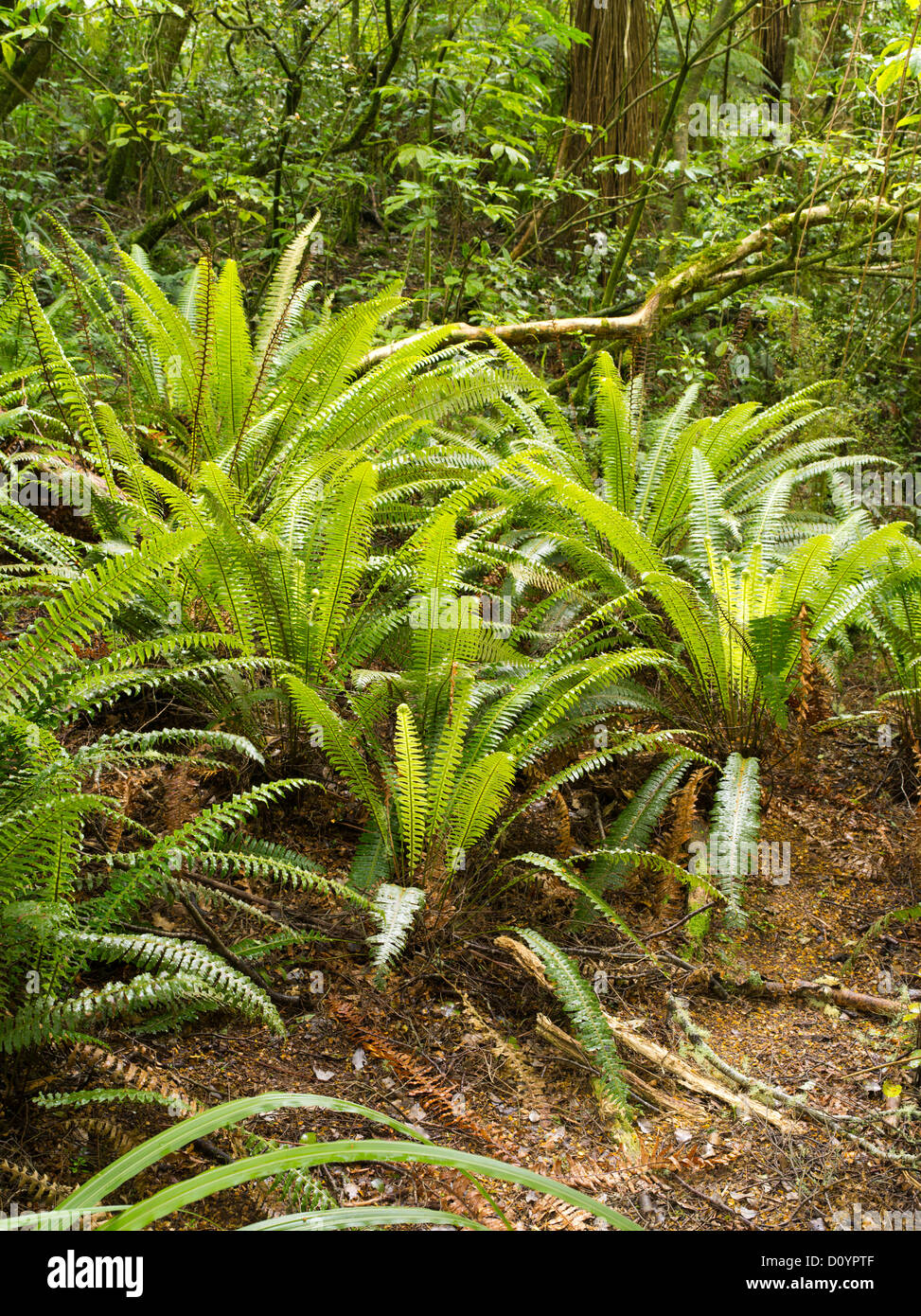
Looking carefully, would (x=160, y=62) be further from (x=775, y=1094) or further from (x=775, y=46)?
(x=775, y=1094)

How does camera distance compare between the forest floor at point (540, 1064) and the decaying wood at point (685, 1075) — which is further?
the decaying wood at point (685, 1075)

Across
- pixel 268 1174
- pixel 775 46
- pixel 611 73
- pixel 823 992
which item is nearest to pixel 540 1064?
pixel 823 992

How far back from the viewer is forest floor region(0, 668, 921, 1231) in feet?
5.22

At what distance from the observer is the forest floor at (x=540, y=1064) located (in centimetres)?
159

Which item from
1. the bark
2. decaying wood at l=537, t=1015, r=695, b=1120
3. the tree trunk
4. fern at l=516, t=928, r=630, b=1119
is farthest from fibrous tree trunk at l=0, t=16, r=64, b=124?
the tree trunk

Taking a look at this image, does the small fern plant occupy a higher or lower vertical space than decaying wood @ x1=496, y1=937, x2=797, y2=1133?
higher

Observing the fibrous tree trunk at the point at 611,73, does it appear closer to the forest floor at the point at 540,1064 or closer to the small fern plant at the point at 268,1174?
the forest floor at the point at 540,1064

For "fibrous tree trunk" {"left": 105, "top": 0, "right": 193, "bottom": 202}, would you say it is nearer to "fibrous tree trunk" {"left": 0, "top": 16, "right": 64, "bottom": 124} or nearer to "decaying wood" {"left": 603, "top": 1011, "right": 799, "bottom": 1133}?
"fibrous tree trunk" {"left": 0, "top": 16, "right": 64, "bottom": 124}

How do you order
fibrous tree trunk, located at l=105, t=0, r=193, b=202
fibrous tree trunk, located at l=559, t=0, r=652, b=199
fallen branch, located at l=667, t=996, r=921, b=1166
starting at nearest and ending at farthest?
fallen branch, located at l=667, t=996, r=921, b=1166 < fibrous tree trunk, located at l=105, t=0, r=193, b=202 < fibrous tree trunk, located at l=559, t=0, r=652, b=199

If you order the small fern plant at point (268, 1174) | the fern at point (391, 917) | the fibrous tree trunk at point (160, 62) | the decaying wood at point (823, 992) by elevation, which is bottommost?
the decaying wood at point (823, 992)

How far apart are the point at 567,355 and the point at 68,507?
3265 mm

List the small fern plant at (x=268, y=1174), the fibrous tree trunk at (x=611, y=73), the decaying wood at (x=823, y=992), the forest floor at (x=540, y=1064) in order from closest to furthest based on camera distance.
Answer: the small fern plant at (x=268, y=1174), the forest floor at (x=540, y=1064), the decaying wood at (x=823, y=992), the fibrous tree trunk at (x=611, y=73)

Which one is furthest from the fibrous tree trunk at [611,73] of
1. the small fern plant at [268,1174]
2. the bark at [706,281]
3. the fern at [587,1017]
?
the small fern plant at [268,1174]
